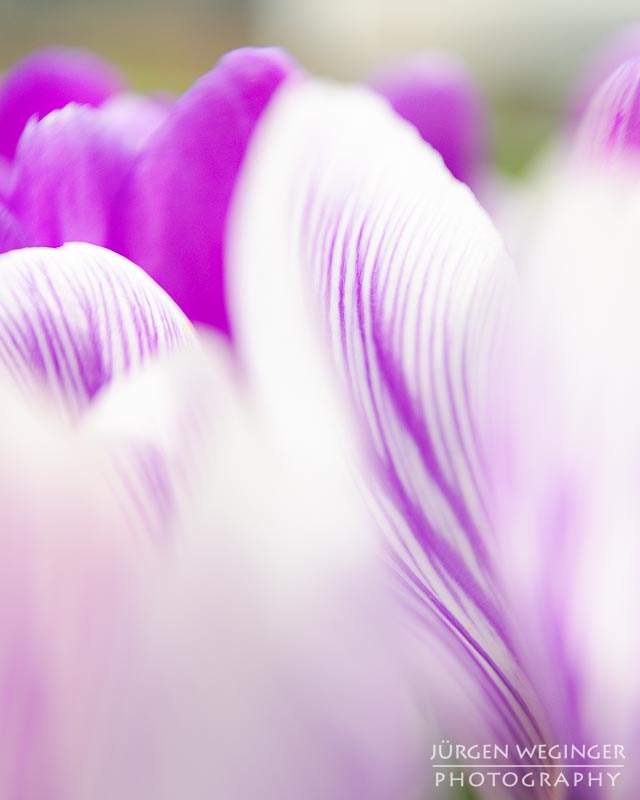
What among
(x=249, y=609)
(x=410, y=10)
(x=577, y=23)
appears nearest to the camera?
(x=249, y=609)

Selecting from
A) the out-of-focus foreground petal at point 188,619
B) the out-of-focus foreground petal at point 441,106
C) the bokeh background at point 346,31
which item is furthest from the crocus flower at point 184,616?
the bokeh background at point 346,31

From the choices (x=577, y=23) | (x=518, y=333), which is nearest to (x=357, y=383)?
(x=518, y=333)

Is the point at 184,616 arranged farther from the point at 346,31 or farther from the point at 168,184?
the point at 346,31

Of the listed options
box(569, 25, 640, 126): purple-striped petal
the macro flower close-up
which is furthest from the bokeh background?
the macro flower close-up

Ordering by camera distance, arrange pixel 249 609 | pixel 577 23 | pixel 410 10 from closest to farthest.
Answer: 1. pixel 249 609
2. pixel 577 23
3. pixel 410 10

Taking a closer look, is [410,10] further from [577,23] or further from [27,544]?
[27,544]

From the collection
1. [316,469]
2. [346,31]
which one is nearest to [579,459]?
[316,469]

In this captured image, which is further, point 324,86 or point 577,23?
point 577,23

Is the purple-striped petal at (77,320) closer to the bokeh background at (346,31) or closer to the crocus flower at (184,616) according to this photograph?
the crocus flower at (184,616)
